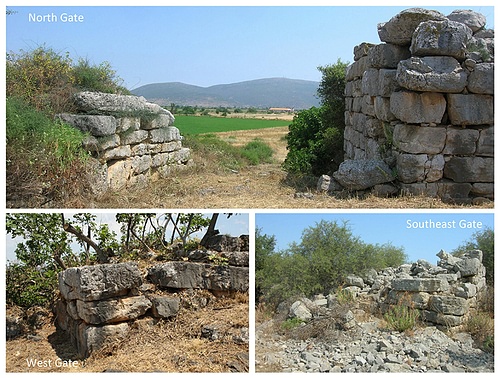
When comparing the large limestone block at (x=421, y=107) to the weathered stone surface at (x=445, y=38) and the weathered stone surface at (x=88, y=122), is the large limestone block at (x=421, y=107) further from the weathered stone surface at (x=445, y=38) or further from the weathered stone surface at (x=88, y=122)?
the weathered stone surface at (x=88, y=122)

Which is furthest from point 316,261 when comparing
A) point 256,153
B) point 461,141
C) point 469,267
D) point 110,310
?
point 256,153

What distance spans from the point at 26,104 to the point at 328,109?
28.1 feet

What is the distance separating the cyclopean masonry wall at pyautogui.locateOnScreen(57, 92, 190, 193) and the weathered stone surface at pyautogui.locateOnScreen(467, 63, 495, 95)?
5925 millimetres

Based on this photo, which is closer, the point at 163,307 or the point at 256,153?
the point at 163,307

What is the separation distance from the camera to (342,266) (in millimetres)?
9672

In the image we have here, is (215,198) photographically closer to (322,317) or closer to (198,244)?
(198,244)

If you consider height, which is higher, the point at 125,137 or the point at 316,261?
the point at 125,137

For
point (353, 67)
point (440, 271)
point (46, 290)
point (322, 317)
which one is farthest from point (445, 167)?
point (46, 290)

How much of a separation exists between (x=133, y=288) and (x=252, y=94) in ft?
269

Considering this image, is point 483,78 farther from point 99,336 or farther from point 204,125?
point 204,125

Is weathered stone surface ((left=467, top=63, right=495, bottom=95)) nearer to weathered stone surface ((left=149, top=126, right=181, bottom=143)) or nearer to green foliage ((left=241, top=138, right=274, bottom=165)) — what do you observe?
weathered stone surface ((left=149, top=126, right=181, bottom=143))

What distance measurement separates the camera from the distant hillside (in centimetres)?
6896

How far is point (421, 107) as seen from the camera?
29.0ft

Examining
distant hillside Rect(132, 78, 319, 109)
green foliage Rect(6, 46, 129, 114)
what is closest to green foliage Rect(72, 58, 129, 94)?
green foliage Rect(6, 46, 129, 114)
